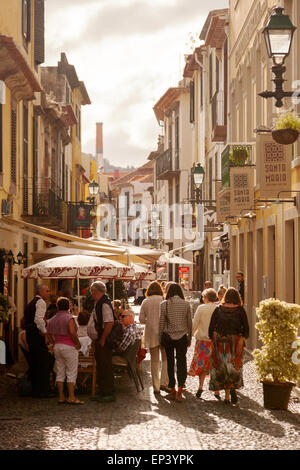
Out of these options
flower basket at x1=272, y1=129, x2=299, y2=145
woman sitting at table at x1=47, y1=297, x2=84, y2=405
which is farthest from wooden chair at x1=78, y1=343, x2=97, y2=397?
flower basket at x1=272, y1=129, x2=299, y2=145

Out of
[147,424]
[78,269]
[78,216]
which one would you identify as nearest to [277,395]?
[147,424]

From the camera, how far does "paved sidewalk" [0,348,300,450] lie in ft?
32.6

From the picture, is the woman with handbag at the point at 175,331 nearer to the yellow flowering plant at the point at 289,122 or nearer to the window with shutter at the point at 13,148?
the yellow flowering plant at the point at 289,122

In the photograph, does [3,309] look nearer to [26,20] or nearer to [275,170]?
[275,170]

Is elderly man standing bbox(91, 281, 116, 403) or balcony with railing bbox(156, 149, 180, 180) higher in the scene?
balcony with railing bbox(156, 149, 180, 180)

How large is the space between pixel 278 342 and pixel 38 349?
154 inches

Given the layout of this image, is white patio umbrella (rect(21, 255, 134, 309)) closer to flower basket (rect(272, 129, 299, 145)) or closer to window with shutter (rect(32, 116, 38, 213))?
flower basket (rect(272, 129, 299, 145))

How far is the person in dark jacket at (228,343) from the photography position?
43.8 feet

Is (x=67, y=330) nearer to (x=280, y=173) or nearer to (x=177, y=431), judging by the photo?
(x=177, y=431)

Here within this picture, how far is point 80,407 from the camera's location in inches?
511

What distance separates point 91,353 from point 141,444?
495 centimetres

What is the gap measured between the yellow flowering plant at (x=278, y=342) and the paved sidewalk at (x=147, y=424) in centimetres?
52

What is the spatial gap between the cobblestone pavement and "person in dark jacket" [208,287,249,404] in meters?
0.36
